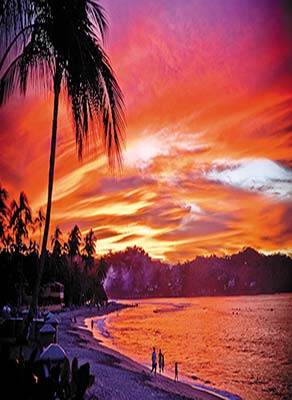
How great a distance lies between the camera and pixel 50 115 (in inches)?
310

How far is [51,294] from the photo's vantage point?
5831cm

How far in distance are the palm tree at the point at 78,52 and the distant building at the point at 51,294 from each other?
54875 mm

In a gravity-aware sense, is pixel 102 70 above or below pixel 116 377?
above

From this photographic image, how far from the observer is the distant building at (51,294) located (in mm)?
56750

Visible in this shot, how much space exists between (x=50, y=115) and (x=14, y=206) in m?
35.7

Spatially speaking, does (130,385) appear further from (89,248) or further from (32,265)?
(89,248)

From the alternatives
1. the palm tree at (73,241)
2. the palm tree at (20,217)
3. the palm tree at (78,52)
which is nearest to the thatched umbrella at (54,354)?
the palm tree at (78,52)

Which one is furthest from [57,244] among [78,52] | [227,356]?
[78,52]

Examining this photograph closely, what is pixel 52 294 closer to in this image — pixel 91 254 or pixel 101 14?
pixel 91 254

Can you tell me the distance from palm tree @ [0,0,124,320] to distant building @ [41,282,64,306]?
180 ft

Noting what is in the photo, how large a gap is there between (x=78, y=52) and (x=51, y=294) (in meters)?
58.6

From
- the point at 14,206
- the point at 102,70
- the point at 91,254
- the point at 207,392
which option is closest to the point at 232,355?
the point at 207,392

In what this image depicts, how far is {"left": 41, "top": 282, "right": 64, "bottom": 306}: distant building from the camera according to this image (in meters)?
56.8

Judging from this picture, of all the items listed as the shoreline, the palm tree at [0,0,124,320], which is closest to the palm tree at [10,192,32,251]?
the shoreline
